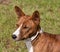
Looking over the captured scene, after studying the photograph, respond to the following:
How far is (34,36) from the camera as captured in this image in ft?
26.5

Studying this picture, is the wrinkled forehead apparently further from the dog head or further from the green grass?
the green grass

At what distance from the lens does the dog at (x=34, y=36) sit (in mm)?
7926

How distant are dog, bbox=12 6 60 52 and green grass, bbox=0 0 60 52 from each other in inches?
53.5

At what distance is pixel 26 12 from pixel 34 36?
139 inches

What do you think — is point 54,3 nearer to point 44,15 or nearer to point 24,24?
point 44,15

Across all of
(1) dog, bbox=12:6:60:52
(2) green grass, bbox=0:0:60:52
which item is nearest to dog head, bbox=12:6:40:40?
(1) dog, bbox=12:6:60:52

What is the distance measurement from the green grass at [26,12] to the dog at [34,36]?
1.36 meters

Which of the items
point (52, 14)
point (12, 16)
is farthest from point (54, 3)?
point (12, 16)

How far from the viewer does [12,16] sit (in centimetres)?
1132

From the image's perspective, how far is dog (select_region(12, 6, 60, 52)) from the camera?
793 cm

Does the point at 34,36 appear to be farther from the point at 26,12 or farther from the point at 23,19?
the point at 26,12

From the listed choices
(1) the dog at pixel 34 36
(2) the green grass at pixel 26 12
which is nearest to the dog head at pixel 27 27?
(1) the dog at pixel 34 36

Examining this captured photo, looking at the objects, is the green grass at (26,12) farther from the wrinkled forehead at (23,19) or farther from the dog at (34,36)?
the wrinkled forehead at (23,19)

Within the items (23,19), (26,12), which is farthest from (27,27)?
(26,12)
